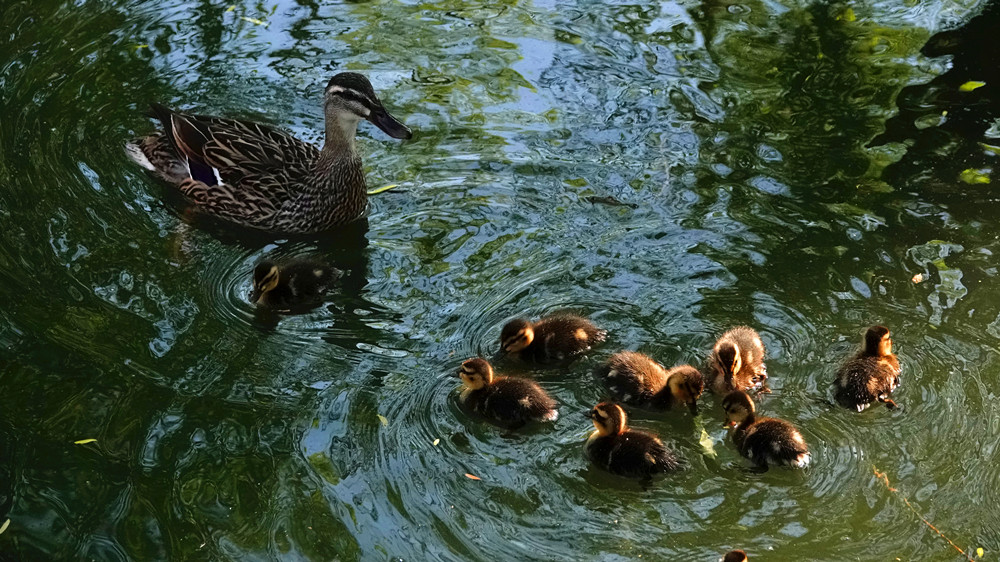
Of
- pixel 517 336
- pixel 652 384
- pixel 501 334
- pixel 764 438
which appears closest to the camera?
pixel 764 438

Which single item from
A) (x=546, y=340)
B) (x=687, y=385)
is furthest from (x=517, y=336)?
(x=687, y=385)

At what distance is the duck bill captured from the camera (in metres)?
5.85

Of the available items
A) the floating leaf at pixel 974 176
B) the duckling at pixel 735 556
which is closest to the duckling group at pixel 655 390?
the duckling at pixel 735 556

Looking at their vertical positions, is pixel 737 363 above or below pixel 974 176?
above

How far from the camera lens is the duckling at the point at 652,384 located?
4.32 m

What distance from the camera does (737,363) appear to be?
431cm

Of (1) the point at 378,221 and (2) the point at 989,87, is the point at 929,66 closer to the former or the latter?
(2) the point at 989,87

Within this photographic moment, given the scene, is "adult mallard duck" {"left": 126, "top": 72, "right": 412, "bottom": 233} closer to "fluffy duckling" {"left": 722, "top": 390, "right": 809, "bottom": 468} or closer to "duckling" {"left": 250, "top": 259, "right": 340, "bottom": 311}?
"duckling" {"left": 250, "top": 259, "right": 340, "bottom": 311}

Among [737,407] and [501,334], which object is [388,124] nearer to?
[501,334]

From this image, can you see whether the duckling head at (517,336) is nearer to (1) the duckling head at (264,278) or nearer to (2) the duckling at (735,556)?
(1) the duckling head at (264,278)

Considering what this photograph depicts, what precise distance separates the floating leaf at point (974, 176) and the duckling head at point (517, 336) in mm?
2767

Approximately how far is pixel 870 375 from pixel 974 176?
84.1 inches

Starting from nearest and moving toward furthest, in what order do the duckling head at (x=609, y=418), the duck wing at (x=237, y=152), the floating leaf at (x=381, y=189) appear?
the duckling head at (x=609, y=418) → the duck wing at (x=237, y=152) → the floating leaf at (x=381, y=189)

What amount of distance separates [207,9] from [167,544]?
17.1ft
